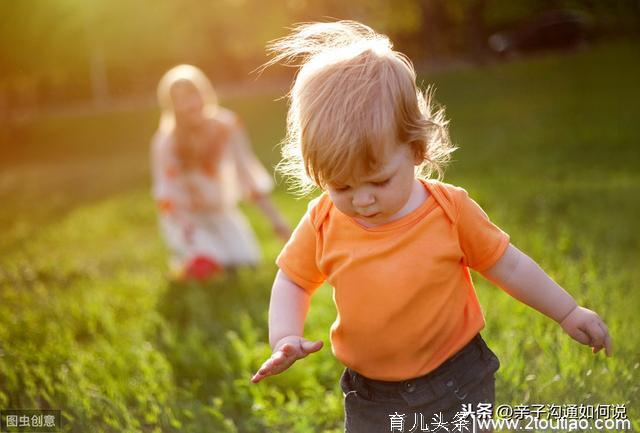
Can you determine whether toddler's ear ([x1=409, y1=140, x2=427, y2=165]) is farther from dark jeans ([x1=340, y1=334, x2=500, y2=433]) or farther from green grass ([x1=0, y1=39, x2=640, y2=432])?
green grass ([x1=0, y1=39, x2=640, y2=432])

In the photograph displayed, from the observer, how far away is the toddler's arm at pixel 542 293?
2373mm

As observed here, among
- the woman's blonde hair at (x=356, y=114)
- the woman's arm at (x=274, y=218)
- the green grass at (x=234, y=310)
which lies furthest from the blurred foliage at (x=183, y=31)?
the woman's blonde hair at (x=356, y=114)

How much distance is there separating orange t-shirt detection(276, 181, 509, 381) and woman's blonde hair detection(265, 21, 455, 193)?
18 centimetres

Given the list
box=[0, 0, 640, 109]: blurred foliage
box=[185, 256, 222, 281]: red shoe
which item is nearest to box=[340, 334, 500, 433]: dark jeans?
box=[185, 256, 222, 281]: red shoe

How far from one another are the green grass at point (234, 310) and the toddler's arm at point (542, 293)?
1.56ft

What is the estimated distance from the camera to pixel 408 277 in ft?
7.44

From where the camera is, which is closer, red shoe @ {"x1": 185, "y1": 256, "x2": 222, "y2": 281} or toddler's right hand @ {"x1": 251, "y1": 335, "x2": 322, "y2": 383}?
toddler's right hand @ {"x1": 251, "y1": 335, "x2": 322, "y2": 383}

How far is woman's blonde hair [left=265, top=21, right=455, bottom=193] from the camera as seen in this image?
208 cm

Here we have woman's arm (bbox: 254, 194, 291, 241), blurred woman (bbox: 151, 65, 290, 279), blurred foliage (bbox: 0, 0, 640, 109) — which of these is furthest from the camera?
blurred foliage (bbox: 0, 0, 640, 109)

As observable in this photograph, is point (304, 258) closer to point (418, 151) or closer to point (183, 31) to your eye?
point (418, 151)

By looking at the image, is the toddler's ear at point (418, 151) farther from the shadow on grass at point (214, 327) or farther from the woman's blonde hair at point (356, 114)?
the shadow on grass at point (214, 327)

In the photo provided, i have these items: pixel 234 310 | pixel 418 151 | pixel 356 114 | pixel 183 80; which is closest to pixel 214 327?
pixel 234 310

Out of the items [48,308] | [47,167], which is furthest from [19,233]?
[47,167]

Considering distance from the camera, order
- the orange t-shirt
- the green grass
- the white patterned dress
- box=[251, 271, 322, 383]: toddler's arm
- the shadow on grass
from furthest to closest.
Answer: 1. the white patterned dress
2. the shadow on grass
3. the green grass
4. box=[251, 271, 322, 383]: toddler's arm
5. the orange t-shirt
